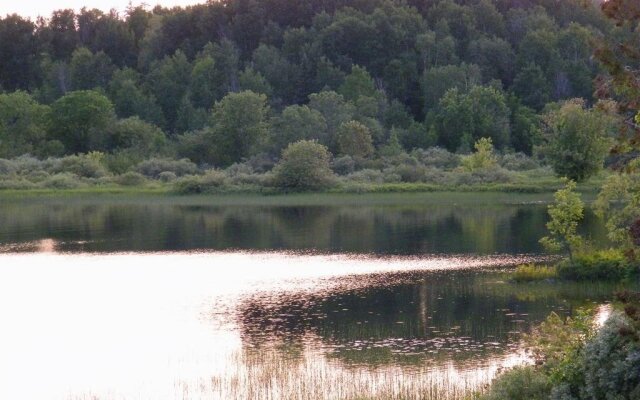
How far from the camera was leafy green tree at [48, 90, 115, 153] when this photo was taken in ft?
468

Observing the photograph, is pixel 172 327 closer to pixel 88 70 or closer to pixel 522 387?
pixel 522 387

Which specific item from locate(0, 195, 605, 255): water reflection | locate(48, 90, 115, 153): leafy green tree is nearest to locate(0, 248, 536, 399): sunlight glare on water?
locate(0, 195, 605, 255): water reflection

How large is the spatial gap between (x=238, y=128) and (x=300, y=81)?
38.5 m

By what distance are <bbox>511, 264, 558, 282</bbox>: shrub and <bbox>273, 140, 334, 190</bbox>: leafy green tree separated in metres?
60.2

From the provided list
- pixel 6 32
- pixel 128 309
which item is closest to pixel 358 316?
pixel 128 309

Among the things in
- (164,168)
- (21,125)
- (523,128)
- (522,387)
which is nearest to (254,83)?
(21,125)

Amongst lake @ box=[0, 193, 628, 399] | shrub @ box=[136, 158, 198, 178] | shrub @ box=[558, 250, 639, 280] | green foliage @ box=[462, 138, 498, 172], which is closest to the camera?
lake @ box=[0, 193, 628, 399]

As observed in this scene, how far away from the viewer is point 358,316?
1518 inches

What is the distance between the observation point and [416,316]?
38.1 metres

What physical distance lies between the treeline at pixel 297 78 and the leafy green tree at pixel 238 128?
0.18 m

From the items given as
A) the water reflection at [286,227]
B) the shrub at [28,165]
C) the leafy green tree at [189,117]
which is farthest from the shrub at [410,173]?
the leafy green tree at [189,117]

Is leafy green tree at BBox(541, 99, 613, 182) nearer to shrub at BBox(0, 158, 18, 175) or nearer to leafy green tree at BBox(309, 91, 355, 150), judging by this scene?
A: leafy green tree at BBox(309, 91, 355, 150)

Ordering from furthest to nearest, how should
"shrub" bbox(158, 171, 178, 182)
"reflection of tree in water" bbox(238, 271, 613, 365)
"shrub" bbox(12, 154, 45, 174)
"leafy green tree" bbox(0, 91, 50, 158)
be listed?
"leafy green tree" bbox(0, 91, 50, 158) < "shrub" bbox(12, 154, 45, 174) < "shrub" bbox(158, 171, 178, 182) < "reflection of tree in water" bbox(238, 271, 613, 365)

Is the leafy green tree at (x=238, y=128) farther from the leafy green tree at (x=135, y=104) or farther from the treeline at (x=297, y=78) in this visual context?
the leafy green tree at (x=135, y=104)
